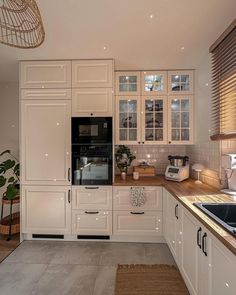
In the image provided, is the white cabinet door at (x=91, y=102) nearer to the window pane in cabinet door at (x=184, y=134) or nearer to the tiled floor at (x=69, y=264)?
Result: the window pane in cabinet door at (x=184, y=134)

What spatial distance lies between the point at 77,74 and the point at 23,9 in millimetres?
1870

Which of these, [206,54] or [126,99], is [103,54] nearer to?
[126,99]

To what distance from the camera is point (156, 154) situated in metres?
3.64

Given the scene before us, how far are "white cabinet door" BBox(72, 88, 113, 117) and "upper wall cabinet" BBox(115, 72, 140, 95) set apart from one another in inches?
14.4

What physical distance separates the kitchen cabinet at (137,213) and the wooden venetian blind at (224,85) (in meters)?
1.09

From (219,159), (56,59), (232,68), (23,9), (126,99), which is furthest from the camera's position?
(126,99)

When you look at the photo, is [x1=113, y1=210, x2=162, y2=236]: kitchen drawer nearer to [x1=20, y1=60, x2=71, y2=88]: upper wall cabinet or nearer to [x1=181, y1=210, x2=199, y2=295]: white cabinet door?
[x1=181, y1=210, x2=199, y2=295]: white cabinet door

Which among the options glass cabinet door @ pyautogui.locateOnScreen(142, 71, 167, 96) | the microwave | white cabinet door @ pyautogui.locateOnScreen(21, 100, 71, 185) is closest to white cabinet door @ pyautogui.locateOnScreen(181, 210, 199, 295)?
the microwave

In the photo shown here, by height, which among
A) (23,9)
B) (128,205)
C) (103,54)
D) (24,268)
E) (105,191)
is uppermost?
(103,54)

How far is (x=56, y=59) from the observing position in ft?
9.68

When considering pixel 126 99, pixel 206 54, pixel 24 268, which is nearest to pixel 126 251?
pixel 24 268

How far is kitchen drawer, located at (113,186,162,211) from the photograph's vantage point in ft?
9.71

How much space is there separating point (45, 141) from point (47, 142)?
30 millimetres

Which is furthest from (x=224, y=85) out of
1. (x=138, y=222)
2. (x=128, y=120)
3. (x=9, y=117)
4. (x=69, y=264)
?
(x=9, y=117)
